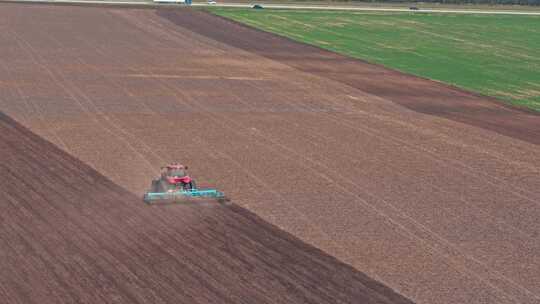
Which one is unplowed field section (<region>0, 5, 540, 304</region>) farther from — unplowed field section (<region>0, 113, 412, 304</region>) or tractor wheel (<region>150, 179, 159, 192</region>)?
tractor wheel (<region>150, 179, 159, 192</region>)

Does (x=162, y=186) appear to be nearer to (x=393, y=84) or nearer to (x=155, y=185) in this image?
(x=155, y=185)

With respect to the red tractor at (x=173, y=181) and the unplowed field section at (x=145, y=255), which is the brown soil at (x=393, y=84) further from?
the unplowed field section at (x=145, y=255)

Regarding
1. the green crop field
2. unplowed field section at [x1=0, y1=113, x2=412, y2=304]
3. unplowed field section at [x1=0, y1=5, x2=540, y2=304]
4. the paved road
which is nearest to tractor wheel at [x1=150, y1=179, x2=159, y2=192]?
unplowed field section at [x1=0, y1=113, x2=412, y2=304]

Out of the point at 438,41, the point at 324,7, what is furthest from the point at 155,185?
the point at 324,7

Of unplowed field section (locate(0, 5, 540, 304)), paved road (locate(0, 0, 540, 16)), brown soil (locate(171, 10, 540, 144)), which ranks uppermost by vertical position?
unplowed field section (locate(0, 5, 540, 304))

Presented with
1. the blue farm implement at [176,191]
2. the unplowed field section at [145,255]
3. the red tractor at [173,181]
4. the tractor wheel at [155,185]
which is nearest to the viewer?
the unplowed field section at [145,255]

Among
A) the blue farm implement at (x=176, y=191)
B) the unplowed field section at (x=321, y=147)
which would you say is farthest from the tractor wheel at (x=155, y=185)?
the unplowed field section at (x=321, y=147)

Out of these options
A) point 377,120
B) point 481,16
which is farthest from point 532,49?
point 377,120
